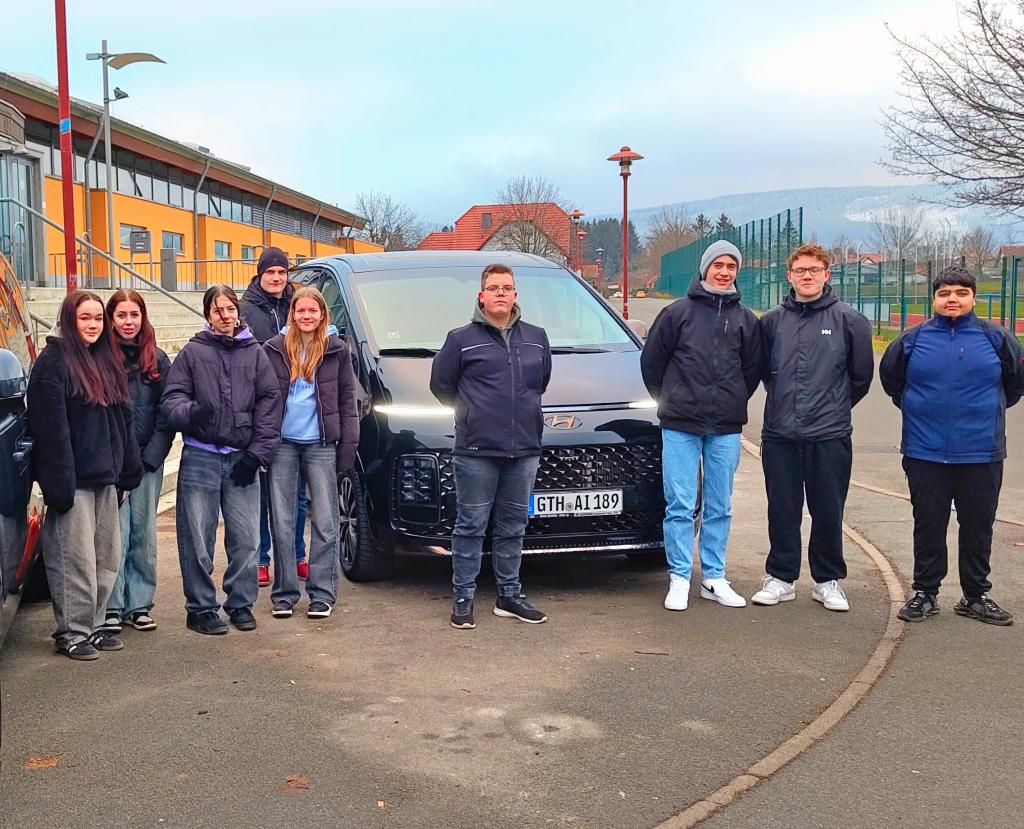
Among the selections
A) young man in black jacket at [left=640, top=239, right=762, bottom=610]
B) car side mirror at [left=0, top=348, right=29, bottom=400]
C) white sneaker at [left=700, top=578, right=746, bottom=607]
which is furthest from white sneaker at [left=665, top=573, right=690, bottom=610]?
car side mirror at [left=0, top=348, right=29, bottom=400]

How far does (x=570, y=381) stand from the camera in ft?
20.4

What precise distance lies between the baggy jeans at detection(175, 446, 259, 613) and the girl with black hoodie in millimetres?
301

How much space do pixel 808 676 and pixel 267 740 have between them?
225cm

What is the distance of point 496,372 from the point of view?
5.44 meters

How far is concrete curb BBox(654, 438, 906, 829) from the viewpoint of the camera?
137 inches

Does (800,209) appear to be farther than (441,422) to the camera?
Yes

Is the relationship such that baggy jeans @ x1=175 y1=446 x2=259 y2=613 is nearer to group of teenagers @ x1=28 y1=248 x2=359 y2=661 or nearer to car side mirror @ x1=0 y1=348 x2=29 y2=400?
group of teenagers @ x1=28 y1=248 x2=359 y2=661

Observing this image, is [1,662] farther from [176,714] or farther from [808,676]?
[808,676]

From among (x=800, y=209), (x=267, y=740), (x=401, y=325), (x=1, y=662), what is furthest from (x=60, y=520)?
(x=800, y=209)

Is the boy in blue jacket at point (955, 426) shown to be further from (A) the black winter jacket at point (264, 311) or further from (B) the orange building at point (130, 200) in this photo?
(B) the orange building at point (130, 200)

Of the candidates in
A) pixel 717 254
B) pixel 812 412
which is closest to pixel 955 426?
pixel 812 412

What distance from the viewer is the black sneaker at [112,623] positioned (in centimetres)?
521

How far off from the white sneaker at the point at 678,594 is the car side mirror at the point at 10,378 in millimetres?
3224

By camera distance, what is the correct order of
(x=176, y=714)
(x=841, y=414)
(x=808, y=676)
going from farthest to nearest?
(x=841, y=414), (x=808, y=676), (x=176, y=714)
